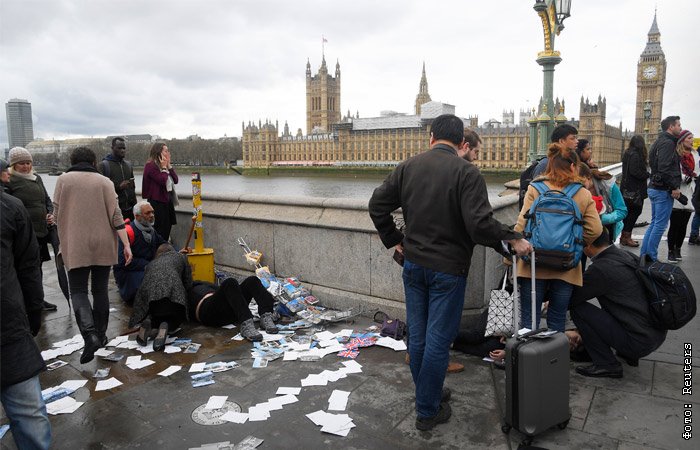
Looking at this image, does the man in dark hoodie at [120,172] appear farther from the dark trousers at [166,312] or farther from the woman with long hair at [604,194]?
the woman with long hair at [604,194]

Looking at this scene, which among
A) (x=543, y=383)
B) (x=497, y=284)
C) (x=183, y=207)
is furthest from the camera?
(x=183, y=207)

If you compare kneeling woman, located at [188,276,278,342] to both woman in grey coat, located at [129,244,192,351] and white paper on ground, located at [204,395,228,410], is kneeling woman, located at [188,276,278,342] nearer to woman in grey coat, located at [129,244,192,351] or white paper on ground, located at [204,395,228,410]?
woman in grey coat, located at [129,244,192,351]

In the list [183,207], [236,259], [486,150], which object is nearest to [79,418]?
[236,259]

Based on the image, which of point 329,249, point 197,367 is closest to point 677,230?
point 329,249

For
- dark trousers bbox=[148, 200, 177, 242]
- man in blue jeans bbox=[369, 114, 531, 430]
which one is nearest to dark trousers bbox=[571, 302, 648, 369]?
man in blue jeans bbox=[369, 114, 531, 430]

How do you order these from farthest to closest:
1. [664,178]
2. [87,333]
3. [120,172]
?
[120,172] < [664,178] < [87,333]

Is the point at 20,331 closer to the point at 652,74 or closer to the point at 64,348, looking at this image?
the point at 64,348

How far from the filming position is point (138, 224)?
218 inches

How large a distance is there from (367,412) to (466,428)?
65 cm

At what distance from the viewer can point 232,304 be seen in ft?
16.2

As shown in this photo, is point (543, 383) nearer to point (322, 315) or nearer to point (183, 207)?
point (322, 315)

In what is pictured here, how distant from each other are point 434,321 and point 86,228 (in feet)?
10.4

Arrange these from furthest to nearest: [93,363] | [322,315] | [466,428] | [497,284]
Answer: [322,315]
[497,284]
[93,363]
[466,428]

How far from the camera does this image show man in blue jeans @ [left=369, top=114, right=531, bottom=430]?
2.95 m
